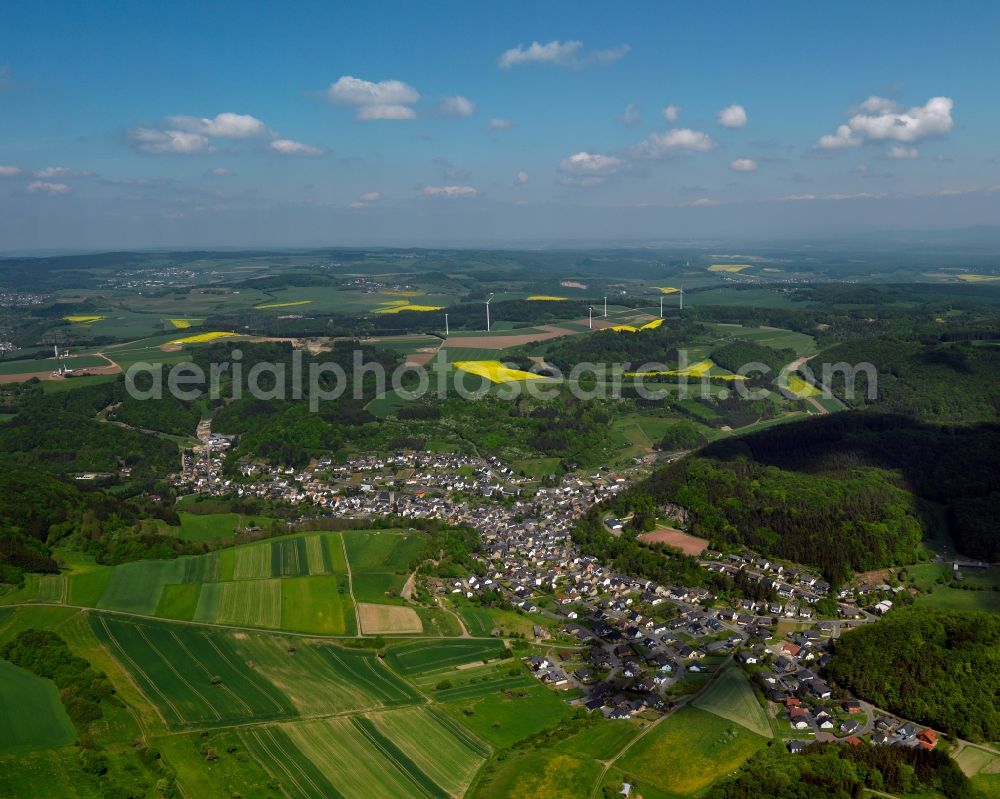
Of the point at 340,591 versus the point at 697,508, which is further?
the point at 697,508

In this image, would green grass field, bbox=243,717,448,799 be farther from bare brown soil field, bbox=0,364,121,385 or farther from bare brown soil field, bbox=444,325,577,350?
bare brown soil field, bbox=444,325,577,350

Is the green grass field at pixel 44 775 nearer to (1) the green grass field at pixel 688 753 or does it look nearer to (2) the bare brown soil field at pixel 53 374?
(1) the green grass field at pixel 688 753

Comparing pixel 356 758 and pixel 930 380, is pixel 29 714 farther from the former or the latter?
pixel 930 380

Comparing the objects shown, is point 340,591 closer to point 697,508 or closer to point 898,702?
point 697,508

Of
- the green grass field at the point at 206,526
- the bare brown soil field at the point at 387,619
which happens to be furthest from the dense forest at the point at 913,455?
the green grass field at the point at 206,526

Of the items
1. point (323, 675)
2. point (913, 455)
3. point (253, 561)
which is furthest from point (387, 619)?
point (913, 455)

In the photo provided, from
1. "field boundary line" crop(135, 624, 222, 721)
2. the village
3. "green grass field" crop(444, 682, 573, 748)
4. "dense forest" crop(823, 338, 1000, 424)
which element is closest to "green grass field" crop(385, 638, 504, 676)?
the village

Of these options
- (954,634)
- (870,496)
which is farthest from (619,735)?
(870,496)
